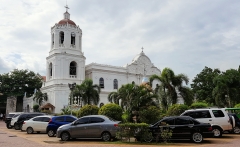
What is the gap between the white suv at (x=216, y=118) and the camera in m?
14.8

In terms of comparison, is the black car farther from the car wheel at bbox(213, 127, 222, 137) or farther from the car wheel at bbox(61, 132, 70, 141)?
the car wheel at bbox(61, 132, 70, 141)

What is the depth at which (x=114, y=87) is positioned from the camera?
52.2 m

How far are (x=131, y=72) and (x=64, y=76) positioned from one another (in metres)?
15.3

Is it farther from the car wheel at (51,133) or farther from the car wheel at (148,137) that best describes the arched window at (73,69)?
the car wheel at (148,137)

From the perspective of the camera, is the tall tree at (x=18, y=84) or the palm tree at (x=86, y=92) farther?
the tall tree at (x=18, y=84)

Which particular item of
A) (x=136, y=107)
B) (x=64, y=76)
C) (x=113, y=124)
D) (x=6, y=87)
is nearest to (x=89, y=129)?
(x=113, y=124)

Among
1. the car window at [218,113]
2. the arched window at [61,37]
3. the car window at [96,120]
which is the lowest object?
the car window at [96,120]

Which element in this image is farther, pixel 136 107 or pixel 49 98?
pixel 49 98

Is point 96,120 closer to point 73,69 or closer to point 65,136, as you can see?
point 65,136

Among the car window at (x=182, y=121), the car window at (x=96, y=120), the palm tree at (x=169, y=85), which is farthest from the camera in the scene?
the palm tree at (x=169, y=85)

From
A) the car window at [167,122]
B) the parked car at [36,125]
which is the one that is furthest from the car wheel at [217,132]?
the parked car at [36,125]

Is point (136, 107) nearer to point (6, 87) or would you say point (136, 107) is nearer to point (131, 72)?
point (131, 72)

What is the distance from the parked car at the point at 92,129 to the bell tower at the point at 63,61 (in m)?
30.0

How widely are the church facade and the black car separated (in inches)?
1292
